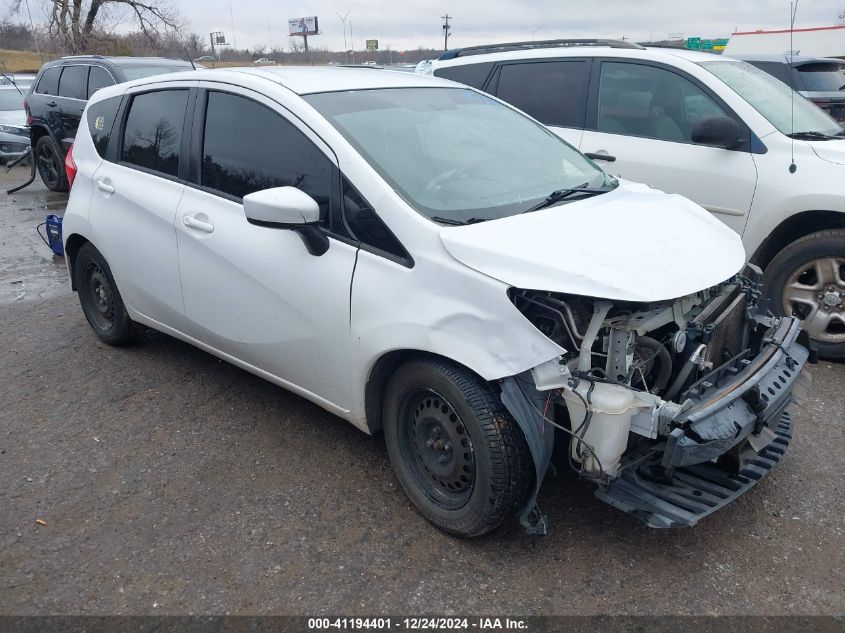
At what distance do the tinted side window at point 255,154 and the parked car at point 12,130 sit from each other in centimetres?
1208

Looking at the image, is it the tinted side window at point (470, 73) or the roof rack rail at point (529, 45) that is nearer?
the roof rack rail at point (529, 45)

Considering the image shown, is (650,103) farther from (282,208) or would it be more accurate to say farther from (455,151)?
Result: (282,208)

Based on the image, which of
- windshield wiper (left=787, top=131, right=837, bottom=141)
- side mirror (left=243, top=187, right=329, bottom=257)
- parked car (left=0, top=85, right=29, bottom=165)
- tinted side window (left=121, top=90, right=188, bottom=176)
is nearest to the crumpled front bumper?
side mirror (left=243, top=187, right=329, bottom=257)

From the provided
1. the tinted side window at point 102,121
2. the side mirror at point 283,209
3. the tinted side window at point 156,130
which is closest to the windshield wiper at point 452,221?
the side mirror at point 283,209

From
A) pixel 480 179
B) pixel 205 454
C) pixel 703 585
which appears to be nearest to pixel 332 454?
pixel 205 454

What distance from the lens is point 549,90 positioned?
5797 millimetres

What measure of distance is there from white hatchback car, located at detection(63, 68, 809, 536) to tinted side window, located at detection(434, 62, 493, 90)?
227cm

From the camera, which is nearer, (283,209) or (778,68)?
(283,209)

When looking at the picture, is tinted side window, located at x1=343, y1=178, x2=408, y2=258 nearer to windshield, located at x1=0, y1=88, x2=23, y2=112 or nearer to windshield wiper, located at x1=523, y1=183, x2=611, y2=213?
windshield wiper, located at x1=523, y1=183, x2=611, y2=213

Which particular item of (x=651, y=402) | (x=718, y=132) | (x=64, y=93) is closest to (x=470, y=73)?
(x=718, y=132)

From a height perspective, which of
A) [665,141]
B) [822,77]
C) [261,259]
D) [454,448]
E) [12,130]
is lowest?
[454,448]

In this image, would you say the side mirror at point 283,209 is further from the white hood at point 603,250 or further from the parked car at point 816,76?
the parked car at point 816,76

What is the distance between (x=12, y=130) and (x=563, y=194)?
14.1 m

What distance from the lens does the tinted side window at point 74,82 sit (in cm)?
1019
